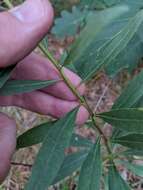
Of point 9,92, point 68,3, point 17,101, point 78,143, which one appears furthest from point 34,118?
point 9,92

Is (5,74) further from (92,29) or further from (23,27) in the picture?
(92,29)

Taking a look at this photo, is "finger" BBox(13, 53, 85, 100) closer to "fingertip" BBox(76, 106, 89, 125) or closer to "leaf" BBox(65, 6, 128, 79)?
"fingertip" BBox(76, 106, 89, 125)

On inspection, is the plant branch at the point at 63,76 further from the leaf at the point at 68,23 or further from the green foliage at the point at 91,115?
the leaf at the point at 68,23

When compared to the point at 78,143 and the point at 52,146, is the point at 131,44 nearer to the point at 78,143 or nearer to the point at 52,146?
the point at 78,143

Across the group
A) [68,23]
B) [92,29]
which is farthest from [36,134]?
[68,23]

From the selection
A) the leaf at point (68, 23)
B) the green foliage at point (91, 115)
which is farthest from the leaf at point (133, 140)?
the leaf at point (68, 23)

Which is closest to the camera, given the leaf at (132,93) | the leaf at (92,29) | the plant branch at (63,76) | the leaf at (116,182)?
the leaf at (92,29)
